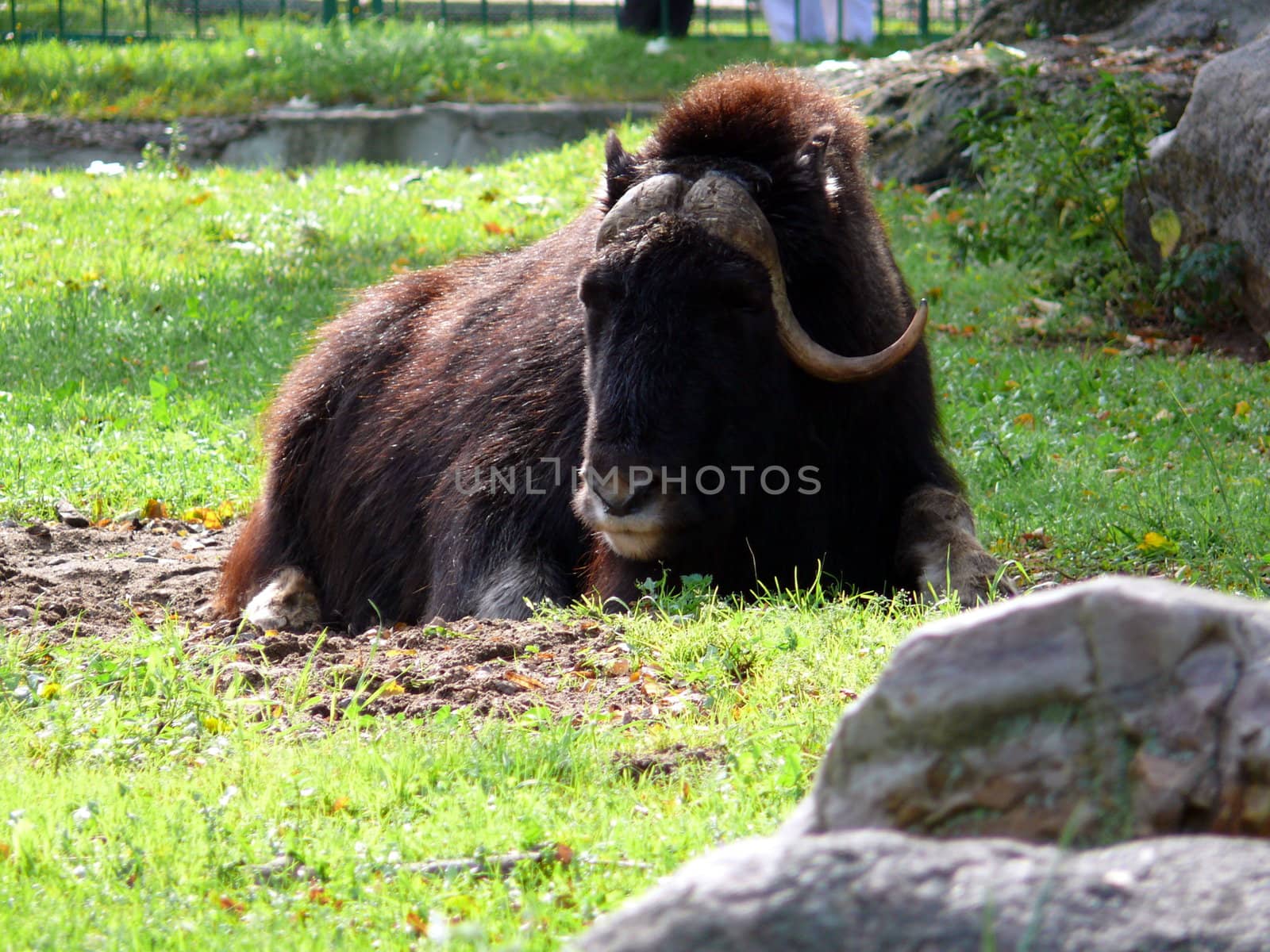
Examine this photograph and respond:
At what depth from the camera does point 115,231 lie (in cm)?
1038

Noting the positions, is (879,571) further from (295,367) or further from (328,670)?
(295,367)

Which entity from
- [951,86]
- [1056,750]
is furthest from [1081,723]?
[951,86]

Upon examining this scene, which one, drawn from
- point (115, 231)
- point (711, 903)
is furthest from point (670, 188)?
point (115, 231)

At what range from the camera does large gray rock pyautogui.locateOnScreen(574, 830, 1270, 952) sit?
5.15 ft

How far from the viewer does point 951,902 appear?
1.60 metres

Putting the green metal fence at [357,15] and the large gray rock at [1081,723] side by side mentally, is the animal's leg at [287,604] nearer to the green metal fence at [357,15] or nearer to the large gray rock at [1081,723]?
the large gray rock at [1081,723]

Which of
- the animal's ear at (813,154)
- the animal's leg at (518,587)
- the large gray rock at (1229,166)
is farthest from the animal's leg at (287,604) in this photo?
the large gray rock at (1229,166)

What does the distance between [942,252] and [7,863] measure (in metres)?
8.64

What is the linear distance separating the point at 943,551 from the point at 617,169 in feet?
5.50

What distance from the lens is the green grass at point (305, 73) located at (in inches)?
518

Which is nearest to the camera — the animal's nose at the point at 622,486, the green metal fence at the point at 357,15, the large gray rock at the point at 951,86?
the animal's nose at the point at 622,486

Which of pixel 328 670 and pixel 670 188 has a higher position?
pixel 670 188

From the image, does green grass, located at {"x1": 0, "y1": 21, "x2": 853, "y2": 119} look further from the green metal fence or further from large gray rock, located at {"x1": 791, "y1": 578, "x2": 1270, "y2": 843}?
large gray rock, located at {"x1": 791, "y1": 578, "x2": 1270, "y2": 843}

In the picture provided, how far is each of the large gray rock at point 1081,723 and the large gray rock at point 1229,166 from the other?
6.85 metres
